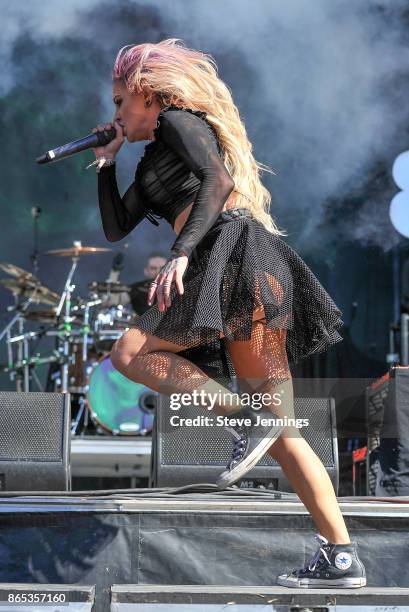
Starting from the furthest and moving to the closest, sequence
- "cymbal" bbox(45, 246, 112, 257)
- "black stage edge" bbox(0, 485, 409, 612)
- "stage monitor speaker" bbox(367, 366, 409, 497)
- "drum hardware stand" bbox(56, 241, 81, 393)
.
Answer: "cymbal" bbox(45, 246, 112, 257) < "drum hardware stand" bbox(56, 241, 81, 393) < "stage monitor speaker" bbox(367, 366, 409, 497) < "black stage edge" bbox(0, 485, 409, 612)

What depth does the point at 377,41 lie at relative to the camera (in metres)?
7.25

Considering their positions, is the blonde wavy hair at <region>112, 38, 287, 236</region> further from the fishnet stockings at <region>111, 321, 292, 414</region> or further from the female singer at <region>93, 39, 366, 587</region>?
the fishnet stockings at <region>111, 321, 292, 414</region>

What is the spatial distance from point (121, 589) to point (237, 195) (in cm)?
118

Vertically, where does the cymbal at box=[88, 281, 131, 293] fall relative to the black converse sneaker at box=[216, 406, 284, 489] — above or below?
above

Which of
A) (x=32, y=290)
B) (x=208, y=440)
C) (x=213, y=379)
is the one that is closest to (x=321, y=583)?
(x=213, y=379)

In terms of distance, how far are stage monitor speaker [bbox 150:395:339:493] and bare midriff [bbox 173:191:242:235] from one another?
980 mm

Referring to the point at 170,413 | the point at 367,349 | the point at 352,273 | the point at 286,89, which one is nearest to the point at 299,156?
the point at 286,89

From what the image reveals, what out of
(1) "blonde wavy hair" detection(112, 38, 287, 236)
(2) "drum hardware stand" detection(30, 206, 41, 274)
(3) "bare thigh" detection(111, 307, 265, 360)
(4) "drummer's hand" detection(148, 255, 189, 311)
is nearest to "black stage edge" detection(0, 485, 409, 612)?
(3) "bare thigh" detection(111, 307, 265, 360)

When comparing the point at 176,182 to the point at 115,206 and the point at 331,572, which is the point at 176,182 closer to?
the point at 115,206

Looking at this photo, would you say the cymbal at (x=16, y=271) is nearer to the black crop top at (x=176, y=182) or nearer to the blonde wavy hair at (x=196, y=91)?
the black crop top at (x=176, y=182)

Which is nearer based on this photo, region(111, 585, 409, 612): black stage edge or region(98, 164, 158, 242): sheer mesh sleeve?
region(111, 585, 409, 612): black stage edge

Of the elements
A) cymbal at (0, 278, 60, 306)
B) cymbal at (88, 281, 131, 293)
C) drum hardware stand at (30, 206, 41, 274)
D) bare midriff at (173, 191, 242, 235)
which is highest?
drum hardware stand at (30, 206, 41, 274)

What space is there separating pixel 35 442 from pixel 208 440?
0.66 meters

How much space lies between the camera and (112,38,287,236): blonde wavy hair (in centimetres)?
255
